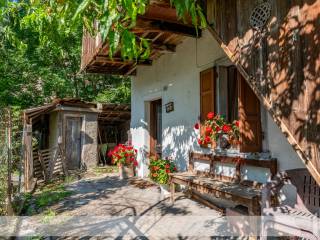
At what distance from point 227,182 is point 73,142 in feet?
25.0

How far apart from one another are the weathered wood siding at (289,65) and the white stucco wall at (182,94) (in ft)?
4.89

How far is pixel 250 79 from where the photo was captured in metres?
2.58

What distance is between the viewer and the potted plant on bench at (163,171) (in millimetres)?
5910

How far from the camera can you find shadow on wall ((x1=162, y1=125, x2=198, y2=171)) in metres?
5.81

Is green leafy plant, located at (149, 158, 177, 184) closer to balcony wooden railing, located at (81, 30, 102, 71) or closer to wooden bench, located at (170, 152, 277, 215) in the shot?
wooden bench, located at (170, 152, 277, 215)

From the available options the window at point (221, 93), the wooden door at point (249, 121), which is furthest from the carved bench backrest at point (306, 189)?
the window at point (221, 93)

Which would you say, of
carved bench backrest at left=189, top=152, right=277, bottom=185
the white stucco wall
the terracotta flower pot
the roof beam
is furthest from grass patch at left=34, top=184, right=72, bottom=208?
the roof beam

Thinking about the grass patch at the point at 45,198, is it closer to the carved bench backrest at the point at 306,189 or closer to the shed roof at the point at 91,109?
the shed roof at the point at 91,109

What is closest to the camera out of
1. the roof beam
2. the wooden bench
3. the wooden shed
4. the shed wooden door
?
the wooden bench

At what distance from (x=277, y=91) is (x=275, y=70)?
18 centimetres

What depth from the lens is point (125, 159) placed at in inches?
327

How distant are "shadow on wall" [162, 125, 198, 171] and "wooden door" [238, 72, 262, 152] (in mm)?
1653

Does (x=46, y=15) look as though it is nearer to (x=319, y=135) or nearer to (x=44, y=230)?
(x=319, y=135)

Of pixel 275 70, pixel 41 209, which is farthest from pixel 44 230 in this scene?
pixel 275 70
